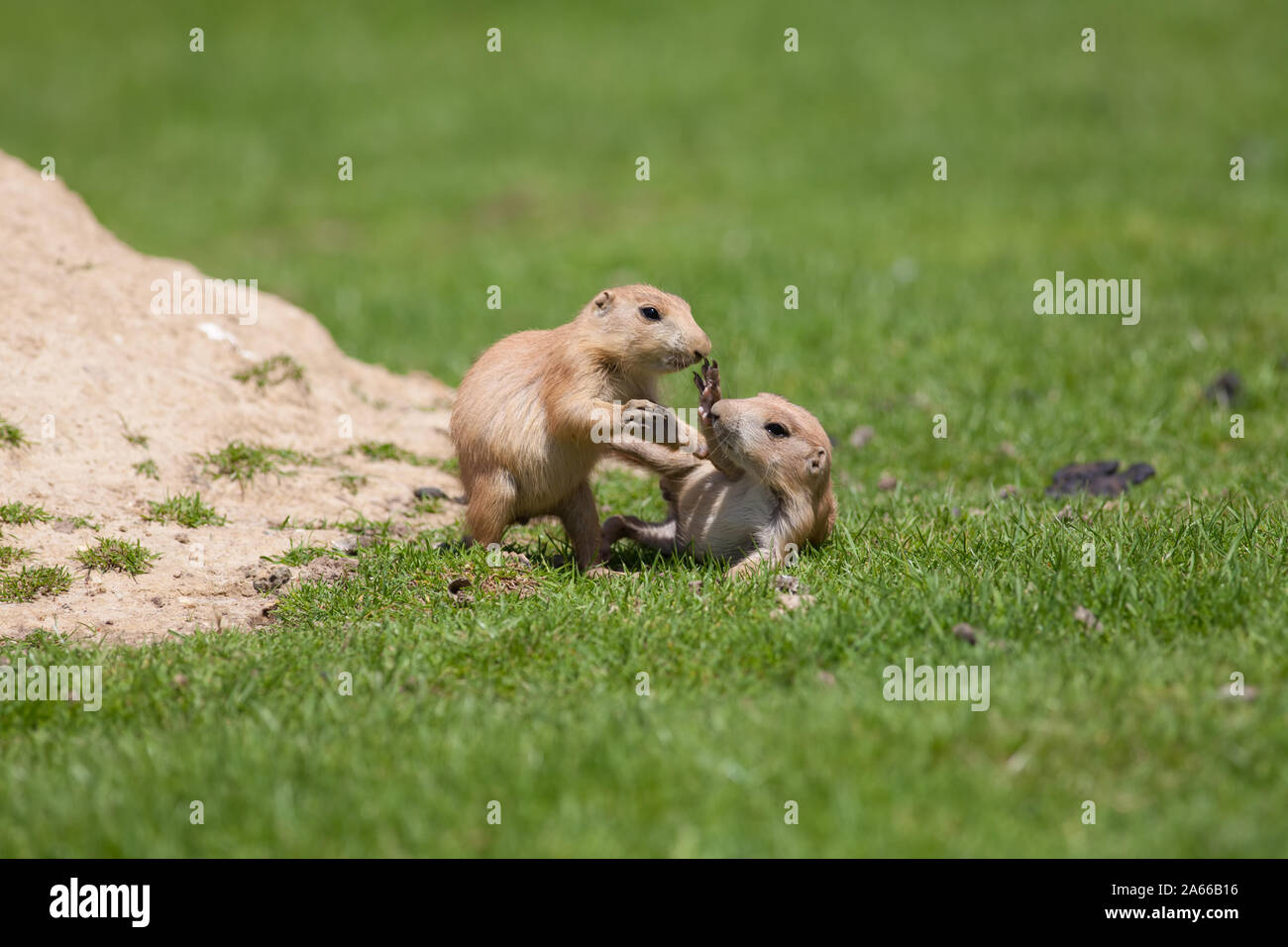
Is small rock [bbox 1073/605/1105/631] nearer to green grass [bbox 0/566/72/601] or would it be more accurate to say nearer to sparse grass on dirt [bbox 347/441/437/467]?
sparse grass on dirt [bbox 347/441/437/467]

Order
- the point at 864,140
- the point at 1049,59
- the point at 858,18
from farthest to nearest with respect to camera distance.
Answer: the point at 858,18
the point at 1049,59
the point at 864,140

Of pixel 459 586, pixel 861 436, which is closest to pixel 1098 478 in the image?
pixel 861 436

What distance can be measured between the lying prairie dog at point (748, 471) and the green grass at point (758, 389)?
0.28 metres

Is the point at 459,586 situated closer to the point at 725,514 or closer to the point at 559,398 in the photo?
the point at 559,398

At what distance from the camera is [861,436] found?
8320 millimetres

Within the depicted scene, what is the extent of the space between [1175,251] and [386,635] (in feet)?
31.1

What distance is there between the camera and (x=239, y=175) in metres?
17.4

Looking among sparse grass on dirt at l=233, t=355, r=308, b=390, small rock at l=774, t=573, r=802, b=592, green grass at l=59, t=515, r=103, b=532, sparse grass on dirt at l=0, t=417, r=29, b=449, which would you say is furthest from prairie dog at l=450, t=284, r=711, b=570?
sparse grass on dirt at l=0, t=417, r=29, b=449

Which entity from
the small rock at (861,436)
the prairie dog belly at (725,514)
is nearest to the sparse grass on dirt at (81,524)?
the prairie dog belly at (725,514)

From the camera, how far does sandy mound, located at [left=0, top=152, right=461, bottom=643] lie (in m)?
5.62

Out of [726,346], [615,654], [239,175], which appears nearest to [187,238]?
[239,175]

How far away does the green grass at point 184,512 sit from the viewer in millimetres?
6098

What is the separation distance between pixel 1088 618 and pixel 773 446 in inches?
60.9
